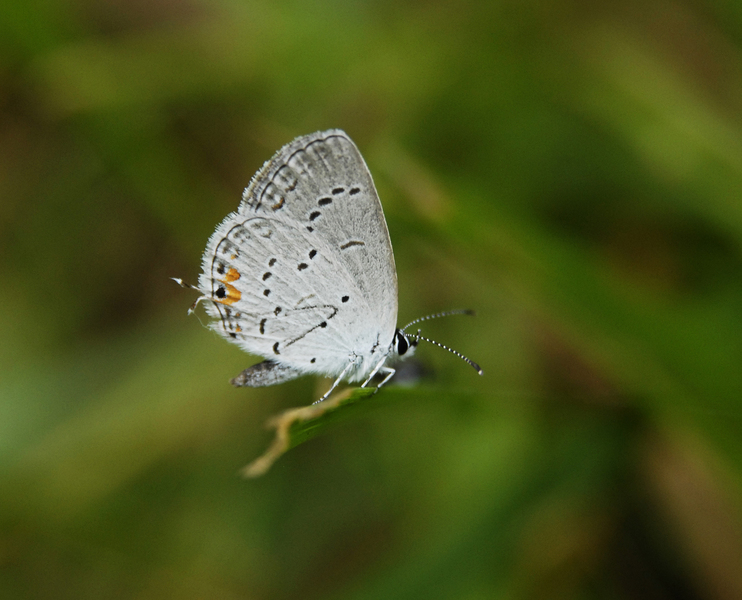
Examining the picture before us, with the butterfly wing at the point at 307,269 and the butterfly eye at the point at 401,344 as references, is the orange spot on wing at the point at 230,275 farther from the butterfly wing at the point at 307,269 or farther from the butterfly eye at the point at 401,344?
the butterfly eye at the point at 401,344

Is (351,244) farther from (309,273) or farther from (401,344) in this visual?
(401,344)

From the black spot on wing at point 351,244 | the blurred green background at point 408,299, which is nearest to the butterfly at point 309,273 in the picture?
the black spot on wing at point 351,244

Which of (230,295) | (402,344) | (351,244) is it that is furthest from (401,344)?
(230,295)

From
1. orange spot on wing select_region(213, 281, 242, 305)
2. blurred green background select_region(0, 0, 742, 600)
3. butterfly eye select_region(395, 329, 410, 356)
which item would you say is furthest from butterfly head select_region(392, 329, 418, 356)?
orange spot on wing select_region(213, 281, 242, 305)

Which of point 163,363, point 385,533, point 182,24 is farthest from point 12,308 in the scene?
point 385,533

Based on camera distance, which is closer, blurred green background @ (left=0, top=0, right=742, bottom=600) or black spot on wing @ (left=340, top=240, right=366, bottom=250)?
black spot on wing @ (left=340, top=240, right=366, bottom=250)

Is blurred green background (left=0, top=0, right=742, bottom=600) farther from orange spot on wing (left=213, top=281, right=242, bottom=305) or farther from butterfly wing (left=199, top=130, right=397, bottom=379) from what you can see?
orange spot on wing (left=213, top=281, right=242, bottom=305)

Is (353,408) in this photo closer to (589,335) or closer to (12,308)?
(589,335)
